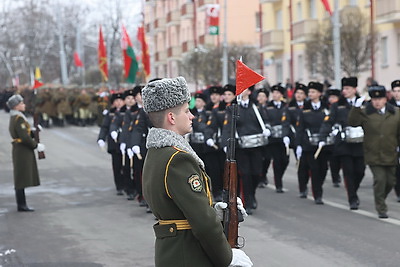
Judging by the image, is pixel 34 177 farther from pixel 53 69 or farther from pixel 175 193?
pixel 53 69

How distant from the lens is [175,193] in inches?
180

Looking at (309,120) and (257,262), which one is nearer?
(257,262)

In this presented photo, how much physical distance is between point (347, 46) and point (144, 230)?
2350 cm

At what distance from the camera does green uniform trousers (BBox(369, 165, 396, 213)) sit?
11711 millimetres

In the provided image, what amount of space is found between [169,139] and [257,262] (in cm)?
453

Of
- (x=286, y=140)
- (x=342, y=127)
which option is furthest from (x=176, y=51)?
(x=342, y=127)

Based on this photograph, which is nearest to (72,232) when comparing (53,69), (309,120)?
(309,120)

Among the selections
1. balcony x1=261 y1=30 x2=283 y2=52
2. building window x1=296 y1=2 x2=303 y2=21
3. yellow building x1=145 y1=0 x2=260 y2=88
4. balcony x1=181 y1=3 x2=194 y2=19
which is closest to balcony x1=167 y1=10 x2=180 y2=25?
yellow building x1=145 y1=0 x2=260 y2=88

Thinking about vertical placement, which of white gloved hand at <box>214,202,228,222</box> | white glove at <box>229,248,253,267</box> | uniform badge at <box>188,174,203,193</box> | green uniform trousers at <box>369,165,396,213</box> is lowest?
green uniform trousers at <box>369,165,396,213</box>

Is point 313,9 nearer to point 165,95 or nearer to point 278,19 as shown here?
point 278,19

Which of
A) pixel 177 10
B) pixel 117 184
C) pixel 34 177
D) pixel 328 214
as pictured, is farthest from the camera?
pixel 177 10

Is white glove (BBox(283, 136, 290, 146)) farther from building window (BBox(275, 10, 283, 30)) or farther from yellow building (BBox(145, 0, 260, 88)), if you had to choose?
building window (BBox(275, 10, 283, 30))

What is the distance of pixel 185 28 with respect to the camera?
235ft

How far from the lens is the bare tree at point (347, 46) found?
33.6m
